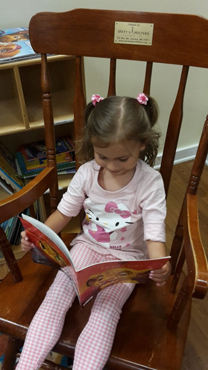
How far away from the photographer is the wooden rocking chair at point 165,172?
662mm

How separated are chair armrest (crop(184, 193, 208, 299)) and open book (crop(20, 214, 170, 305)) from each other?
47 millimetres

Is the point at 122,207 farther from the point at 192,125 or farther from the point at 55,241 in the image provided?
the point at 192,125

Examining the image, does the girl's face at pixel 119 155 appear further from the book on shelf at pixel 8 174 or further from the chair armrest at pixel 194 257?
the book on shelf at pixel 8 174

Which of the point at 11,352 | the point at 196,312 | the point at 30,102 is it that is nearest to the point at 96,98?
the point at 30,102

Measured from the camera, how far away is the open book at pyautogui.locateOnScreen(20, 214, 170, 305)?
0.58 metres

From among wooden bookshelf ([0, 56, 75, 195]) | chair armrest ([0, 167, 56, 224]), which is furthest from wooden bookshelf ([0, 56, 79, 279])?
chair armrest ([0, 167, 56, 224])

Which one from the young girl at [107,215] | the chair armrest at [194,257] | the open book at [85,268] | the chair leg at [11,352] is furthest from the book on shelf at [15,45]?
the chair leg at [11,352]

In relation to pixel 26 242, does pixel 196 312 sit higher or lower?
lower

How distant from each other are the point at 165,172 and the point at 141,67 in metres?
0.75

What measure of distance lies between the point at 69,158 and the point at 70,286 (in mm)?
571

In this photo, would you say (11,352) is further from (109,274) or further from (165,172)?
(165,172)

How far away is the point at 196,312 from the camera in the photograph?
117 cm

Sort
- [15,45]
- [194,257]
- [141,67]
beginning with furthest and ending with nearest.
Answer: [141,67]
[15,45]
[194,257]

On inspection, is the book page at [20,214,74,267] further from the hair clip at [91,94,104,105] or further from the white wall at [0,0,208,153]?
the white wall at [0,0,208,153]
